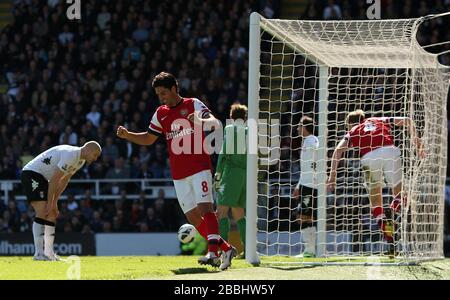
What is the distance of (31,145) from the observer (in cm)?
2047

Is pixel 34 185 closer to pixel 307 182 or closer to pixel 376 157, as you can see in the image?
pixel 307 182

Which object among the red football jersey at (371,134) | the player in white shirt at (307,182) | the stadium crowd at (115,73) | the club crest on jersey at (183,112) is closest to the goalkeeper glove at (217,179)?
the player in white shirt at (307,182)

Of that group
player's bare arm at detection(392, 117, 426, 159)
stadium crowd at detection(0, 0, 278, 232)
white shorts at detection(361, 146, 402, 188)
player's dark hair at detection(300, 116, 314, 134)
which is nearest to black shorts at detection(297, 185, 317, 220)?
player's dark hair at detection(300, 116, 314, 134)

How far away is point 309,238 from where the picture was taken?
12.8 meters

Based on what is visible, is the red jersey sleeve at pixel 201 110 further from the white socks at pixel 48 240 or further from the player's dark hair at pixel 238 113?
the white socks at pixel 48 240

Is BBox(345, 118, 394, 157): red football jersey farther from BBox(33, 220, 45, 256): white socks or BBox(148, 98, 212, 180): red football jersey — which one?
BBox(33, 220, 45, 256): white socks

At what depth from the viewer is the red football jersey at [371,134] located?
11.6m

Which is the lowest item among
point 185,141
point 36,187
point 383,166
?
point 36,187

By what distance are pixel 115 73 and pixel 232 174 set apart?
32.1 ft

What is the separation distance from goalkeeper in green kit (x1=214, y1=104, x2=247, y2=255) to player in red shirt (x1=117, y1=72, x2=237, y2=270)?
8.27 ft

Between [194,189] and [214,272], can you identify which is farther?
[194,189]

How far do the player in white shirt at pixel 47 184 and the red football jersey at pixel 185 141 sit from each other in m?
2.52

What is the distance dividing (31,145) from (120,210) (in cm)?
299

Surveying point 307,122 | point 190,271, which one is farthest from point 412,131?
point 190,271
